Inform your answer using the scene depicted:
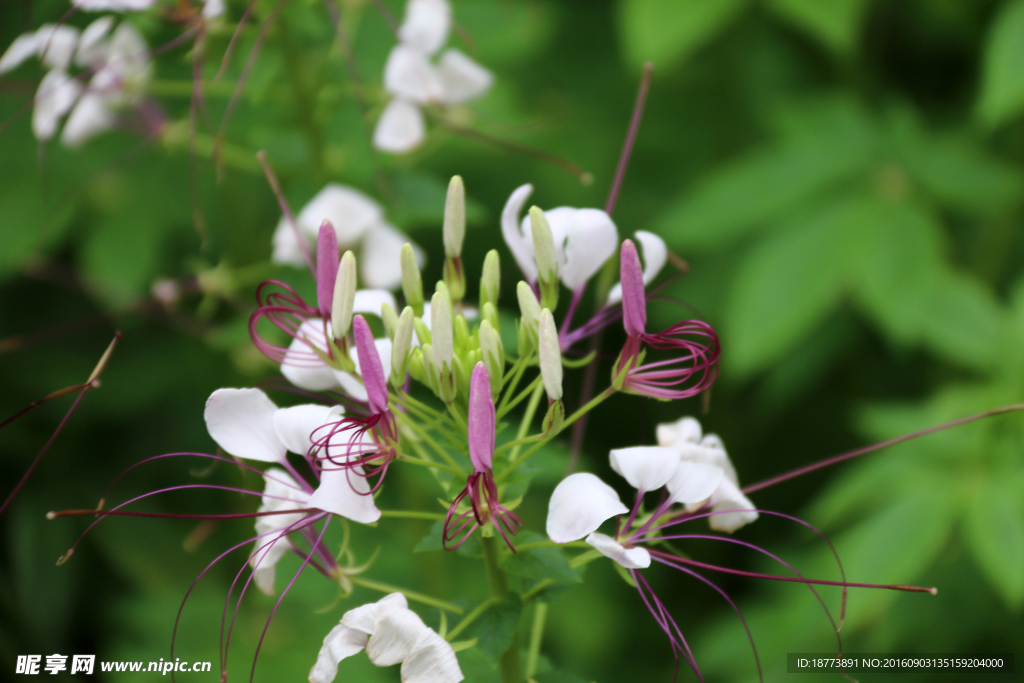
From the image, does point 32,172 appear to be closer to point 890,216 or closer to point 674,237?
point 674,237

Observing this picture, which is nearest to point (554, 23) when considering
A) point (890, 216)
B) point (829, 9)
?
point (829, 9)

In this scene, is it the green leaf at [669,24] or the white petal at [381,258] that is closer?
the white petal at [381,258]

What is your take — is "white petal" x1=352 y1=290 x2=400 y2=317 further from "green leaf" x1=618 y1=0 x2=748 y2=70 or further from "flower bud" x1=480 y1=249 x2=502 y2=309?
"green leaf" x1=618 y1=0 x2=748 y2=70

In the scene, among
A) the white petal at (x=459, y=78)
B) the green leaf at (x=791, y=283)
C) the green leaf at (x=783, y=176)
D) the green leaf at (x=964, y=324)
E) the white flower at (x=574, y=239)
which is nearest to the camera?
the white flower at (x=574, y=239)

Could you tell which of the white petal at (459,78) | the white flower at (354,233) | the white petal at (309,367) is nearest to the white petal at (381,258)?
the white flower at (354,233)

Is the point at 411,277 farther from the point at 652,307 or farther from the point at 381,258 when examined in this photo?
the point at 652,307

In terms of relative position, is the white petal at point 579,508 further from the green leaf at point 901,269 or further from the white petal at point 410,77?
the green leaf at point 901,269

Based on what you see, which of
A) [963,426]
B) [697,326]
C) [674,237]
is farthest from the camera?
[674,237]

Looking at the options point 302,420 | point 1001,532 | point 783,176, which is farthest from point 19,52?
point 1001,532
